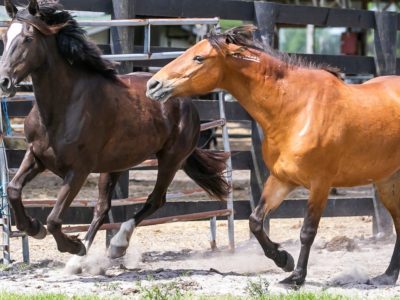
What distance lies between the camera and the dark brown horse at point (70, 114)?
6762 mm

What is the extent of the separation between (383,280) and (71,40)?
3190 millimetres

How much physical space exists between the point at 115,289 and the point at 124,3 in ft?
10.7

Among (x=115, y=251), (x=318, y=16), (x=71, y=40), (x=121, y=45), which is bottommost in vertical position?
(x=115, y=251)

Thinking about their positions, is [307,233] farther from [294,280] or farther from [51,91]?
[51,91]

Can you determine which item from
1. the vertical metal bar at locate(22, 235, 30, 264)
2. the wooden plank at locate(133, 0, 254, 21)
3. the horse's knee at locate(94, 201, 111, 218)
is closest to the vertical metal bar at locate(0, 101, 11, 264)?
the vertical metal bar at locate(22, 235, 30, 264)

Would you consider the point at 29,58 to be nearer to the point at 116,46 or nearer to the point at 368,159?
the point at 116,46

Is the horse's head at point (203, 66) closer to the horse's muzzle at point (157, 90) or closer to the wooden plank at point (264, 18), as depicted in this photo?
the horse's muzzle at point (157, 90)

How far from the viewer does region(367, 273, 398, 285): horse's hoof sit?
7.07 meters

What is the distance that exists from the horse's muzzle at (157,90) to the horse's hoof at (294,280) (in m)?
1.67

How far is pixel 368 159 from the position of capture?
22.9 ft

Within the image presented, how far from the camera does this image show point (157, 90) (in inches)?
256

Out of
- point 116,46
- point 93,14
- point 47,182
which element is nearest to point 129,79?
point 116,46

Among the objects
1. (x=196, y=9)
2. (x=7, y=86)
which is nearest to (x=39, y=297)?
(x=7, y=86)

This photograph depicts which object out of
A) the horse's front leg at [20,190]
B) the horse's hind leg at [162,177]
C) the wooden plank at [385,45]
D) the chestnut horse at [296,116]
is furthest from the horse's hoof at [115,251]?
the wooden plank at [385,45]
